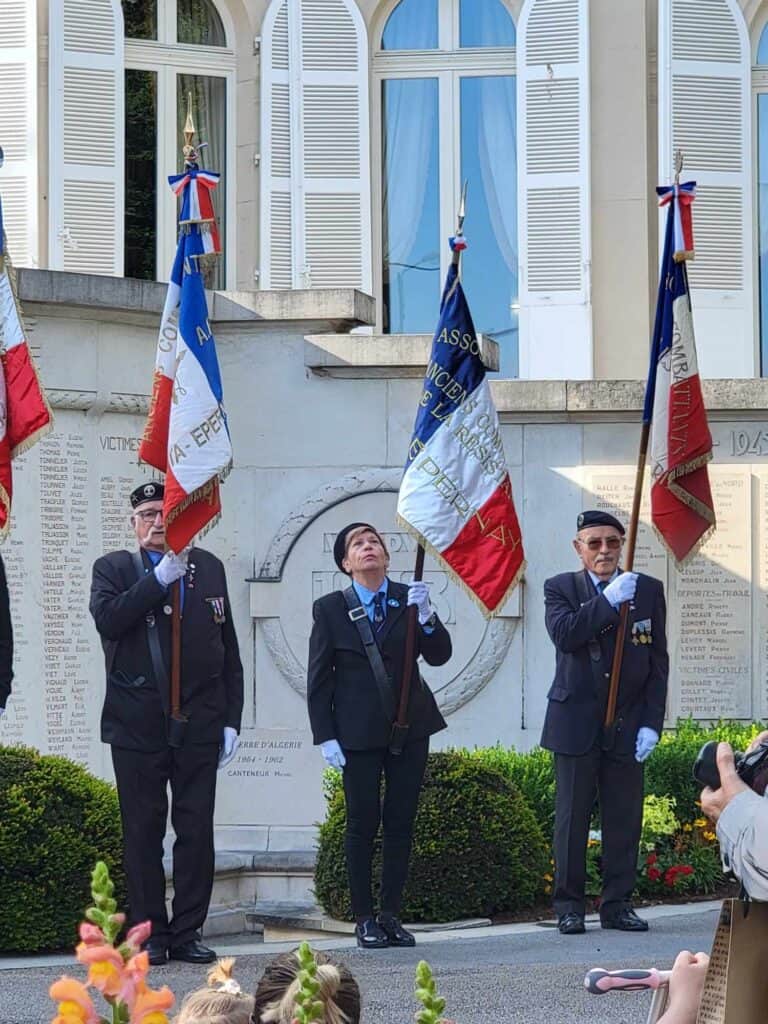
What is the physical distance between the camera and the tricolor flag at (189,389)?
297 inches

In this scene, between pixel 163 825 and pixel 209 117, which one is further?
pixel 209 117

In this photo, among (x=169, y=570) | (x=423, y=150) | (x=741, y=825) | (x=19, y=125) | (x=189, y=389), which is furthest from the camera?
(x=423, y=150)

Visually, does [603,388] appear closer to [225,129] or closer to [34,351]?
[34,351]

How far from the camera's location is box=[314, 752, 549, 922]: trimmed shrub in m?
8.40

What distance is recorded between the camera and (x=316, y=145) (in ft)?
53.4

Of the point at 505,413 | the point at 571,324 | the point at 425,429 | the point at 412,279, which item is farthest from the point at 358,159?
the point at 425,429

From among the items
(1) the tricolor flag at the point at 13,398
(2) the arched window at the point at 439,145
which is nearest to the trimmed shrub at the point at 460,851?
(1) the tricolor flag at the point at 13,398

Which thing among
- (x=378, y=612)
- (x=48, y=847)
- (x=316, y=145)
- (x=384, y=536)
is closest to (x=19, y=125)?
(x=316, y=145)

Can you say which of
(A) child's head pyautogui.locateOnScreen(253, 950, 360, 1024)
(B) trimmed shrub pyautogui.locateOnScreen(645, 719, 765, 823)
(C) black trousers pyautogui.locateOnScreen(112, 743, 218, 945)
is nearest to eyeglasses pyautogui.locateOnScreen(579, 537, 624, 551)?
(C) black trousers pyautogui.locateOnScreen(112, 743, 218, 945)

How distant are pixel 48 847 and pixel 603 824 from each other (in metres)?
2.18

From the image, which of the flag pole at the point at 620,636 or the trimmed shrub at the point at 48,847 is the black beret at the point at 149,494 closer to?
the trimmed shrub at the point at 48,847

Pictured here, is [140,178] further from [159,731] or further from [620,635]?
[159,731]

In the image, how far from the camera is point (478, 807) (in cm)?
849

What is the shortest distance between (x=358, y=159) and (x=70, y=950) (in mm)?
9943
